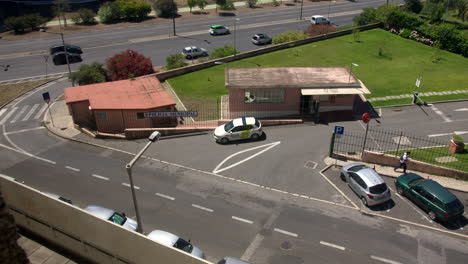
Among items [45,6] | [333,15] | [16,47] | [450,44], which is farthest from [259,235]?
[45,6]

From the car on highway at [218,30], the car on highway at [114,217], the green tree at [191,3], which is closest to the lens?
the car on highway at [114,217]

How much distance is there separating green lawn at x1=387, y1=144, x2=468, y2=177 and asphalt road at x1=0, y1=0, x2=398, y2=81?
2987 cm

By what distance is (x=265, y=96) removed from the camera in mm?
32094

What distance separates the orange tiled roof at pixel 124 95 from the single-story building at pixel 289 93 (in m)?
5.84

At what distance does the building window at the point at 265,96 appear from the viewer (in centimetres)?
3186

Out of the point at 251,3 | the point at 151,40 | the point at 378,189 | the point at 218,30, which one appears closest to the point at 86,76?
the point at 151,40

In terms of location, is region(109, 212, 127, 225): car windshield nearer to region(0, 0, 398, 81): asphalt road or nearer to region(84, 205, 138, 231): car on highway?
region(84, 205, 138, 231): car on highway

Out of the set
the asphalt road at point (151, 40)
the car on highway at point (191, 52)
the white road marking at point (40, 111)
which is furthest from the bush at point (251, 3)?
the white road marking at point (40, 111)

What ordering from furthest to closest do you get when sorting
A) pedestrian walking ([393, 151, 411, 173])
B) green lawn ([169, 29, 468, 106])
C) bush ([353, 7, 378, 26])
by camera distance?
bush ([353, 7, 378, 26]), green lawn ([169, 29, 468, 106]), pedestrian walking ([393, 151, 411, 173])

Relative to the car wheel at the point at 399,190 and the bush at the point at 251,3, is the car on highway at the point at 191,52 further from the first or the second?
the bush at the point at 251,3

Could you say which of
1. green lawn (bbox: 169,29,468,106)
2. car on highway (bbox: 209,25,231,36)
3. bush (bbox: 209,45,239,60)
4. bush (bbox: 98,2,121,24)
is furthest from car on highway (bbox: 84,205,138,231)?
bush (bbox: 98,2,121,24)

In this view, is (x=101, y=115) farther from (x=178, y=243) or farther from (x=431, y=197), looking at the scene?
(x=431, y=197)

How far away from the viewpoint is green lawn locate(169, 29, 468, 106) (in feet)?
123

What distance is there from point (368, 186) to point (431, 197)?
10.8ft
